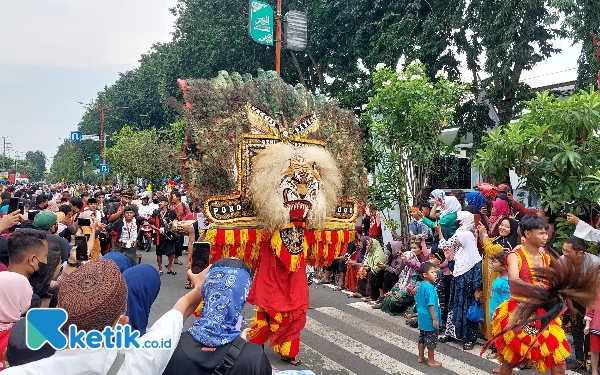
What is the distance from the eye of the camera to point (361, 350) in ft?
19.6

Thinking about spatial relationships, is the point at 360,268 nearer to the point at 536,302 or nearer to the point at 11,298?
the point at 536,302

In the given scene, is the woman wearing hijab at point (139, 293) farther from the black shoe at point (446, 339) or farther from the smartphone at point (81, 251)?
the black shoe at point (446, 339)

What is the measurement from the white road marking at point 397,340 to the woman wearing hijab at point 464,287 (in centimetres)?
49

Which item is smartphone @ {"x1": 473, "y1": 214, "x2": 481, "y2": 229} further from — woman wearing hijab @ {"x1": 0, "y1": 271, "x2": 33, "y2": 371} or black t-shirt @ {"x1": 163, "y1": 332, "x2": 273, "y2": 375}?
woman wearing hijab @ {"x1": 0, "y1": 271, "x2": 33, "y2": 371}

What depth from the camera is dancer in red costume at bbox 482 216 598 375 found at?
10.3 feet

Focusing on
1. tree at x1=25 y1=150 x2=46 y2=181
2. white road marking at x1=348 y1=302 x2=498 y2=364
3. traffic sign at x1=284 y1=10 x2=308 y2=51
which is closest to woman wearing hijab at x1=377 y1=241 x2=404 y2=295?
white road marking at x1=348 y1=302 x2=498 y2=364

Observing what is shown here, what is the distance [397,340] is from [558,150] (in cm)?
296

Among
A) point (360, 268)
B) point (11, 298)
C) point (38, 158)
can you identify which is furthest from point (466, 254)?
point (38, 158)

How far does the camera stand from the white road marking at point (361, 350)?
5.34 metres

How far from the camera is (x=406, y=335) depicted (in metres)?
6.59

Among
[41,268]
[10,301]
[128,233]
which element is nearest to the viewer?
[10,301]

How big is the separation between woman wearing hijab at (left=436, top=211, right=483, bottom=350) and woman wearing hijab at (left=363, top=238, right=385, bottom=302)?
6.95 ft

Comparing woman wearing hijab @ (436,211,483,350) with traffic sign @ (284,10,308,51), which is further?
traffic sign @ (284,10,308,51)

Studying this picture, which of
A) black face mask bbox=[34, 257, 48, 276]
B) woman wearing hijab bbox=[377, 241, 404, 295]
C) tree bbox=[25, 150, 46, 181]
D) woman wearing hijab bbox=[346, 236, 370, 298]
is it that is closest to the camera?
black face mask bbox=[34, 257, 48, 276]
